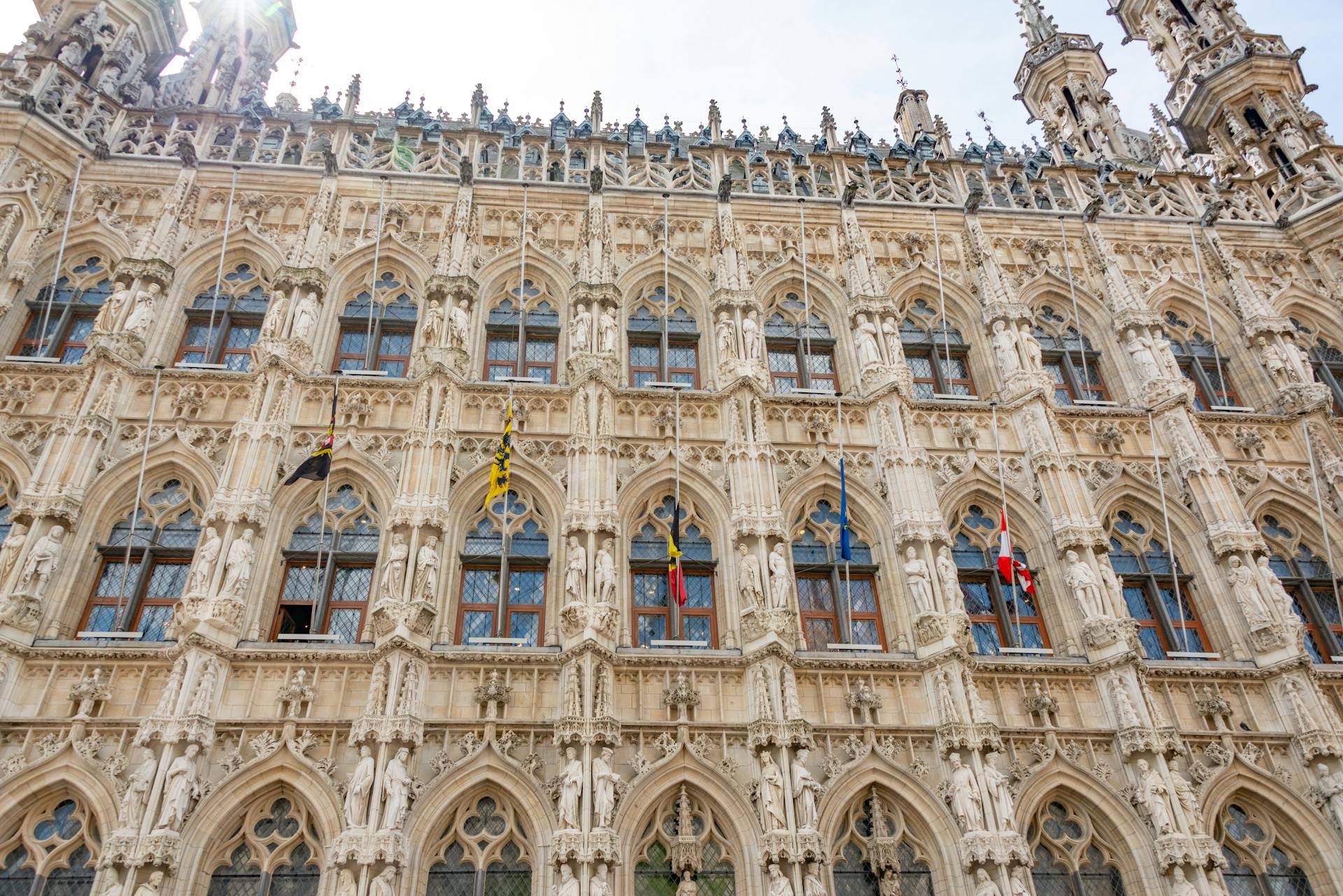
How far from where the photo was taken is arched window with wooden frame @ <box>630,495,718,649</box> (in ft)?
51.5

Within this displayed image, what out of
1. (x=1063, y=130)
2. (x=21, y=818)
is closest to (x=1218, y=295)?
(x=1063, y=130)

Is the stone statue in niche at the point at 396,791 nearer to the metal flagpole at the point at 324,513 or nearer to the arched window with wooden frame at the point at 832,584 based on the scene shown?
the metal flagpole at the point at 324,513

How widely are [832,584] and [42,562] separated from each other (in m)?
12.3

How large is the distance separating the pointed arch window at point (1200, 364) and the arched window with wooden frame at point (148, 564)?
18.9m

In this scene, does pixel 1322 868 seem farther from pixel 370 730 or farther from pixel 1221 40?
pixel 1221 40

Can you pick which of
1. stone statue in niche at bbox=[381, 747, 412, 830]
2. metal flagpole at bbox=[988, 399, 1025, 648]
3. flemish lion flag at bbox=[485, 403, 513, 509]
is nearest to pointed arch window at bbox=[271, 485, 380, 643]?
flemish lion flag at bbox=[485, 403, 513, 509]

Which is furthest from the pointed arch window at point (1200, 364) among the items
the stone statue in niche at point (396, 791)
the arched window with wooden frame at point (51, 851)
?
the arched window with wooden frame at point (51, 851)

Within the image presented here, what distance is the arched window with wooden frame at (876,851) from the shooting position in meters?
13.6

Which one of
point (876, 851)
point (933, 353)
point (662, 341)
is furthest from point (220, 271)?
point (876, 851)

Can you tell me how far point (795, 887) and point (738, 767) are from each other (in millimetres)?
1788

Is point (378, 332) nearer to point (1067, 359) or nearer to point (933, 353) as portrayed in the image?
point (933, 353)

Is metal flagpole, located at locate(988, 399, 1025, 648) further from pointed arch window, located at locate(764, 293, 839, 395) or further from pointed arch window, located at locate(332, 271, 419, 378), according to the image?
pointed arch window, located at locate(332, 271, 419, 378)

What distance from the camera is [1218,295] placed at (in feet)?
70.7

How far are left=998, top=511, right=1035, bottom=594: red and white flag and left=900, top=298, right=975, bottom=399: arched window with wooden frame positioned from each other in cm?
334
